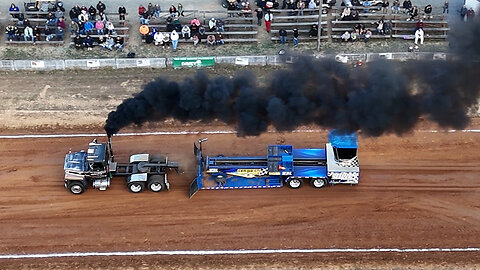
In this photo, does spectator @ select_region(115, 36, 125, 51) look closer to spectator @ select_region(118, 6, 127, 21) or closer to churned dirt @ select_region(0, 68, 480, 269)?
spectator @ select_region(118, 6, 127, 21)

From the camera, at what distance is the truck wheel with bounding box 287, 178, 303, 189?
27.4m

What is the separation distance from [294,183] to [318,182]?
3.38 feet

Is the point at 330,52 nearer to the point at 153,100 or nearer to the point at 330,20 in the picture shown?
the point at 330,20

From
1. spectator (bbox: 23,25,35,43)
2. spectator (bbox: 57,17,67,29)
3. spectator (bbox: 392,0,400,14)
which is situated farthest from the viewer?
spectator (bbox: 392,0,400,14)

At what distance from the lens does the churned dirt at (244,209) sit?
24.9 m

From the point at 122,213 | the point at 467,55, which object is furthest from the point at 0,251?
the point at 467,55

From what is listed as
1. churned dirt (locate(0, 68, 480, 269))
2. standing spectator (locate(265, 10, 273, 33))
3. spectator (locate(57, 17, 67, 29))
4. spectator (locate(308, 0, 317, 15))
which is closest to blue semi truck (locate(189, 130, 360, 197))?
churned dirt (locate(0, 68, 480, 269))

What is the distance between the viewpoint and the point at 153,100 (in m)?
25.4

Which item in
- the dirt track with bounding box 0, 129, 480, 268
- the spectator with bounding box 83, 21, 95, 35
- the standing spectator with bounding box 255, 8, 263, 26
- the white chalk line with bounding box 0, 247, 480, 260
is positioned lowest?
the white chalk line with bounding box 0, 247, 480, 260

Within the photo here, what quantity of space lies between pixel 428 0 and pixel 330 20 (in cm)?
701

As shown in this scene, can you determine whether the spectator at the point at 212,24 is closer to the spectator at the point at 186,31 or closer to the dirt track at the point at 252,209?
the spectator at the point at 186,31

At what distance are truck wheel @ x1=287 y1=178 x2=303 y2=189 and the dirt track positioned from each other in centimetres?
33

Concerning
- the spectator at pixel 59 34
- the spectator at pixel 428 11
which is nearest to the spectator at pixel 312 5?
the spectator at pixel 428 11

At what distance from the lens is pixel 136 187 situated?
2738cm
